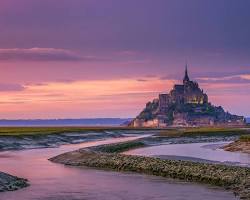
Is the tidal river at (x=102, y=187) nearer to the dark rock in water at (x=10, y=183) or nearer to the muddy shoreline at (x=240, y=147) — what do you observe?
the dark rock in water at (x=10, y=183)

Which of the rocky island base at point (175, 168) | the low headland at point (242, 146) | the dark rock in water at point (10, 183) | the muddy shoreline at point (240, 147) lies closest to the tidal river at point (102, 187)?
the dark rock in water at point (10, 183)

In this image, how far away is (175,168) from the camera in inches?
1843

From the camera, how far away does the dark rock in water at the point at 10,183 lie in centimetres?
3864

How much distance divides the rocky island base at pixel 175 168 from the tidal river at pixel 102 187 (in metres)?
1.37

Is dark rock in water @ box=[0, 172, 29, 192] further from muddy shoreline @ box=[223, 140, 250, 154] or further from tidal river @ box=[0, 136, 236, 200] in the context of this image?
muddy shoreline @ box=[223, 140, 250, 154]

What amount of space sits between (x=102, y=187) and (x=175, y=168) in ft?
27.6

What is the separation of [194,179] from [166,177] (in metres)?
3.10

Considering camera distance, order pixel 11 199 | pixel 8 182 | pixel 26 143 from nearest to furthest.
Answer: pixel 11 199 < pixel 8 182 < pixel 26 143

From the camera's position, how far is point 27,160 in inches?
2534

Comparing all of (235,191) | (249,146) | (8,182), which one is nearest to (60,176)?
(8,182)

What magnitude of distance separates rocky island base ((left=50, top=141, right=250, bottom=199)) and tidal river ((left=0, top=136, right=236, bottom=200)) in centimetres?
137

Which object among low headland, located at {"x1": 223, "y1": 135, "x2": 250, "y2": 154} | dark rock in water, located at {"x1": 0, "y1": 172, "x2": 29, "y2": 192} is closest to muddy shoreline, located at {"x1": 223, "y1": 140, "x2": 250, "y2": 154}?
low headland, located at {"x1": 223, "y1": 135, "x2": 250, "y2": 154}

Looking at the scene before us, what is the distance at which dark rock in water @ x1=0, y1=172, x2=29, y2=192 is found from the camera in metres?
38.6

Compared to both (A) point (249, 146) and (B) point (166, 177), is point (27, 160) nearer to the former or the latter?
(B) point (166, 177)
